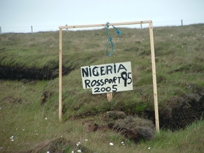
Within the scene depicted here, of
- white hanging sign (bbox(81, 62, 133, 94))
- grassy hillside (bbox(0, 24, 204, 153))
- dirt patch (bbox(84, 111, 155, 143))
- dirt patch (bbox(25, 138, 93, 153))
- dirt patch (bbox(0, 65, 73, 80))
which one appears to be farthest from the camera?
dirt patch (bbox(0, 65, 73, 80))

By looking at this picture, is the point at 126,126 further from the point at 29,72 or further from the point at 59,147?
the point at 29,72

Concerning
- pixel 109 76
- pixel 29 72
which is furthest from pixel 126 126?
pixel 29 72

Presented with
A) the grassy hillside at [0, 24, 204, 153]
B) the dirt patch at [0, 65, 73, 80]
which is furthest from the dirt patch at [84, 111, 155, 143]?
the dirt patch at [0, 65, 73, 80]

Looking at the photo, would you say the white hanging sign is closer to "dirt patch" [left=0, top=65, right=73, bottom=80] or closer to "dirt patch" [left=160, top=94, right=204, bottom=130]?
"dirt patch" [left=160, top=94, right=204, bottom=130]

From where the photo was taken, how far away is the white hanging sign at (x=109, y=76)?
727 centimetres

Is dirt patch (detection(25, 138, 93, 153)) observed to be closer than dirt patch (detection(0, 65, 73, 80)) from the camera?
Yes

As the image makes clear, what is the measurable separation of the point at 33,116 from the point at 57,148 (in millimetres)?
3264

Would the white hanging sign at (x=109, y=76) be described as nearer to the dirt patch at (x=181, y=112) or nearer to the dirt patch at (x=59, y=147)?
the dirt patch at (x=181, y=112)

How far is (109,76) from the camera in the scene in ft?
23.9

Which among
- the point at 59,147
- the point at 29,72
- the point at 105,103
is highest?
the point at 29,72

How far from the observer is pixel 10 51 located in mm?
16219

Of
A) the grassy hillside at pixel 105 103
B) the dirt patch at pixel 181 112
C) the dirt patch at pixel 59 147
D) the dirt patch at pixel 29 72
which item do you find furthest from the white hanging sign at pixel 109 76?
the dirt patch at pixel 29 72

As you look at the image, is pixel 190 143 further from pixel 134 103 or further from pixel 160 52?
pixel 160 52

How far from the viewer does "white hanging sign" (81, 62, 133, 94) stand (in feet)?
23.9
